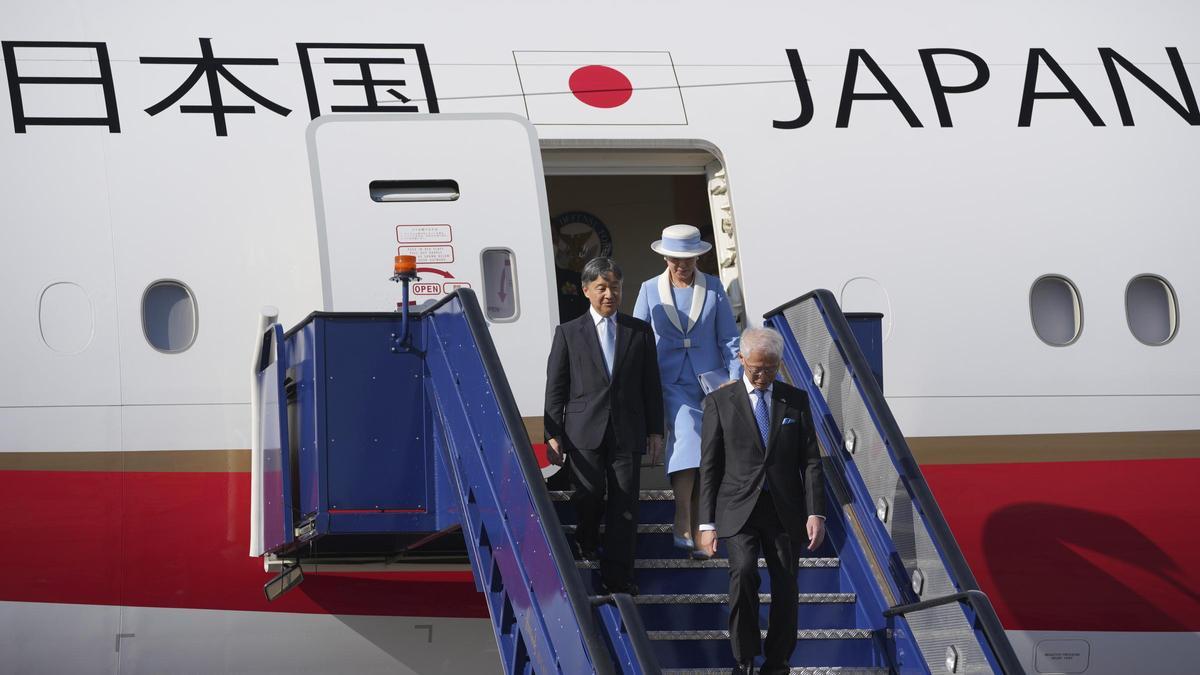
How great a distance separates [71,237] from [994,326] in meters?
5.24

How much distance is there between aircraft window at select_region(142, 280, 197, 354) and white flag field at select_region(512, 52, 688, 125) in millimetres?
2182

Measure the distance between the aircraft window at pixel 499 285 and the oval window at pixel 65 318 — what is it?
2.09 m

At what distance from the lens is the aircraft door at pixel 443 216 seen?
→ 7.04m

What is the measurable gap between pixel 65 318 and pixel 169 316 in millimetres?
519

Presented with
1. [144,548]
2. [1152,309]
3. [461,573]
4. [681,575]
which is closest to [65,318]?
[144,548]

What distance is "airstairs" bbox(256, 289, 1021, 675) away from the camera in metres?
5.55

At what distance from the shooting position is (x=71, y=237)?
6.96 m

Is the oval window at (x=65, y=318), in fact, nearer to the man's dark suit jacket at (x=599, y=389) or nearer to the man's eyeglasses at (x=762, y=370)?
the man's dark suit jacket at (x=599, y=389)

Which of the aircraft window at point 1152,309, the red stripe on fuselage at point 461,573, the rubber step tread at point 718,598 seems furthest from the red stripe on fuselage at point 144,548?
the aircraft window at point 1152,309

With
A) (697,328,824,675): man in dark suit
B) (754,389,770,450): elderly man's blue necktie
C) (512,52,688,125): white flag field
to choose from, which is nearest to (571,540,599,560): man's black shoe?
(697,328,824,675): man in dark suit

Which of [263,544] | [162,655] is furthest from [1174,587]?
[162,655]

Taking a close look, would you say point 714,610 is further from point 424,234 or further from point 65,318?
point 65,318

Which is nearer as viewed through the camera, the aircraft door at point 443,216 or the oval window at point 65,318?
the oval window at point 65,318

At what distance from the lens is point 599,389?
595cm
